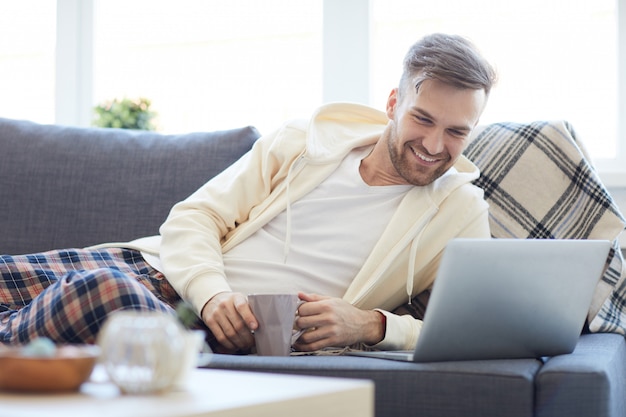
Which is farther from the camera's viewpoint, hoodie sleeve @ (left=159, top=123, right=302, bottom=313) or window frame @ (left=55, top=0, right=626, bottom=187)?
window frame @ (left=55, top=0, right=626, bottom=187)

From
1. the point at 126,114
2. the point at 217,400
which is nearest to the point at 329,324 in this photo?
the point at 217,400

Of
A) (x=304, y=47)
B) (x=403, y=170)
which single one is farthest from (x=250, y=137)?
(x=304, y=47)

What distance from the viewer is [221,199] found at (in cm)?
191

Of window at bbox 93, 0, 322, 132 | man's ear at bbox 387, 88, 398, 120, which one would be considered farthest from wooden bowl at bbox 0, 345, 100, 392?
window at bbox 93, 0, 322, 132

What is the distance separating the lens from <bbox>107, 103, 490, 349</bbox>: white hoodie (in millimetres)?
1725

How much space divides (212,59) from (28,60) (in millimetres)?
799

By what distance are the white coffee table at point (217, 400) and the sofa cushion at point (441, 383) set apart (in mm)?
335

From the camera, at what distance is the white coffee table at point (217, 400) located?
2.40ft

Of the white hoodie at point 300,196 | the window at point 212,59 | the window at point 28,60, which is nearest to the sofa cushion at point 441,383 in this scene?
the white hoodie at point 300,196

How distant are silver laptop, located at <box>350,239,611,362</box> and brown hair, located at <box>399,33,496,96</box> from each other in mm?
544

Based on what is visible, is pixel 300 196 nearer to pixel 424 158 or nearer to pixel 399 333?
pixel 424 158

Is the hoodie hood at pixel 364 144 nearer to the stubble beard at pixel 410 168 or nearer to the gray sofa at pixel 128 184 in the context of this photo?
the stubble beard at pixel 410 168

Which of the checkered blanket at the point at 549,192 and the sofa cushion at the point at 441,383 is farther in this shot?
the checkered blanket at the point at 549,192

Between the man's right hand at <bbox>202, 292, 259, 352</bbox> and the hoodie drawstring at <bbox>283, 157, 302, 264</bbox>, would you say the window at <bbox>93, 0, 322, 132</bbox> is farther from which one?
the man's right hand at <bbox>202, 292, 259, 352</bbox>
